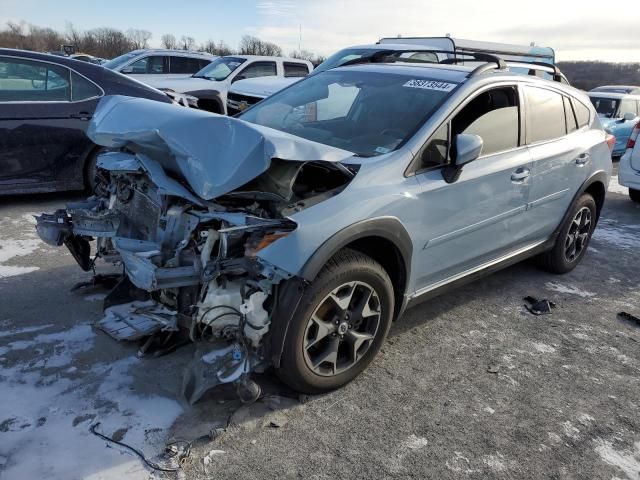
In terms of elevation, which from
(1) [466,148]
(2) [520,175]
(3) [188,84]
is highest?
(1) [466,148]

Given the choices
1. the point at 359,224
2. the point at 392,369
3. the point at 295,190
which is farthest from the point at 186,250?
the point at 392,369

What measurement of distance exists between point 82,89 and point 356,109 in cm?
382

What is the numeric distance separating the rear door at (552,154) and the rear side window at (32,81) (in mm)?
4887

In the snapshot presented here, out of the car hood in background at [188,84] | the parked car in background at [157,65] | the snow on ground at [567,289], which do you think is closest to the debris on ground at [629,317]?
the snow on ground at [567,289]

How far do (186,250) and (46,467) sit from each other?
3.90 ft

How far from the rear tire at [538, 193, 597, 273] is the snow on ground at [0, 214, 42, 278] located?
461cm

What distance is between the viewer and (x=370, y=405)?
9.78ft

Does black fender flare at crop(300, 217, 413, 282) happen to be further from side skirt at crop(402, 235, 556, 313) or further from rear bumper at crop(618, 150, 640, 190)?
rear bumper at crop(618, 150, 640, 190)

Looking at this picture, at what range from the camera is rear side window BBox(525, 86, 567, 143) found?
13.6ft

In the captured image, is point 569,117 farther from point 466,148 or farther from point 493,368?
point 493,368

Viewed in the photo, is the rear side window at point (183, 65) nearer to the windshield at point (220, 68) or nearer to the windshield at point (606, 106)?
the windshield at point (220, 68)

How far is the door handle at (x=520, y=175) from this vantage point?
12.7 ft

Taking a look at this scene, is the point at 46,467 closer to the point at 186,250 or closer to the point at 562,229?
the point at 186,250

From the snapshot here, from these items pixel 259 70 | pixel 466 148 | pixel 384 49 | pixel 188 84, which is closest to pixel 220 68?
pixel 259 70
